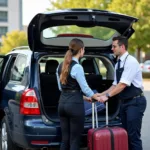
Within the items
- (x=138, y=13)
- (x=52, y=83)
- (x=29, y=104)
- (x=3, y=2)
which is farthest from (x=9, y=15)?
(x=29, y=104)

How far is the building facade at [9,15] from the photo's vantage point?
8362 cm

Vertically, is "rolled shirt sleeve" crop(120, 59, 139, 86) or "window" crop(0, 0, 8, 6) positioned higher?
"window" crop(0, 0, 8, 6)

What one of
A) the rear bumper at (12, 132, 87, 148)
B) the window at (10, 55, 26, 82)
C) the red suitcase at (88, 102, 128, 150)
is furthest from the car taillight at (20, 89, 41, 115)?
the red suitcase at (88, 102, 128, 150)

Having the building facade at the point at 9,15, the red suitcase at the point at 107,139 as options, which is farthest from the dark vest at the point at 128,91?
the building facade at the point at 9,15

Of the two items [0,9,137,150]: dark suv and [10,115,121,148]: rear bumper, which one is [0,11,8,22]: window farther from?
[10,115,121,148]: rear bumper

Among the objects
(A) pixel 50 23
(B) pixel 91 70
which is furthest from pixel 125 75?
(B) pixel 91 70

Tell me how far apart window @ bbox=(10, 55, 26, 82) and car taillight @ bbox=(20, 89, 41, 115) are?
526 mm

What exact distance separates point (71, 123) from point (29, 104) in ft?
2.00

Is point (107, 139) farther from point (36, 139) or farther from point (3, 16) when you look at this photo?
point (3, 16)

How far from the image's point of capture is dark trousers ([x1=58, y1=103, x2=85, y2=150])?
464 centimetres

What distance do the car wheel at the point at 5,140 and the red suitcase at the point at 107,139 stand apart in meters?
1.19

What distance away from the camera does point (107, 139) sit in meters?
4.66

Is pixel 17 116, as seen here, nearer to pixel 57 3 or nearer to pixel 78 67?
pixel 78 67

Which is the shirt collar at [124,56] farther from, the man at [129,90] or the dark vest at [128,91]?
the dark vest at [128,91]
